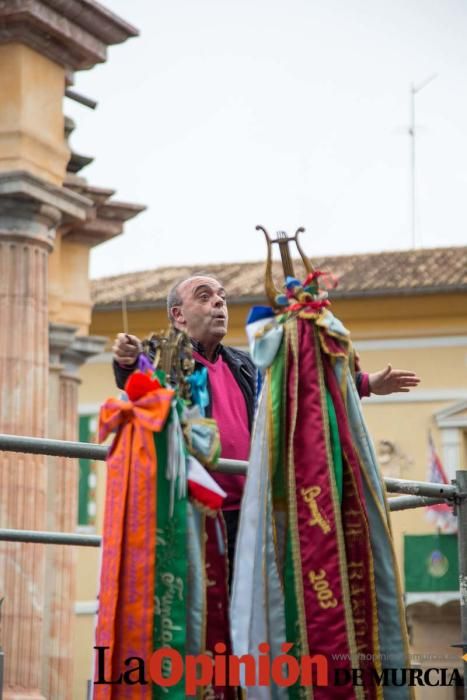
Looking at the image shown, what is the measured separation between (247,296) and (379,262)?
7.64ft

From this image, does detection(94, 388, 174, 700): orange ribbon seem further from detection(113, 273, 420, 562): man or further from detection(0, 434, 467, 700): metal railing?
detection(113, 273, 420, 562): man

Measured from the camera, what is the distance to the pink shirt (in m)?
4.61

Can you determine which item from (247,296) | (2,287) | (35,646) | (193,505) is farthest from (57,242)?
(193,505)

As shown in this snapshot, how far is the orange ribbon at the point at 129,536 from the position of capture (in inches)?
150

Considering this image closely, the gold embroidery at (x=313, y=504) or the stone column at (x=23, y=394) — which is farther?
the stone column at (x=23, y=394)

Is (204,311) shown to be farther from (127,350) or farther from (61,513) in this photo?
(61,513)

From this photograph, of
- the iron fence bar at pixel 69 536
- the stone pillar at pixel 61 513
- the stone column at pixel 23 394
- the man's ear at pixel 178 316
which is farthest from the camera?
the stone pillar at pixel 61 513

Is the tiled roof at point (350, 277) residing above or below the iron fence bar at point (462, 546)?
above

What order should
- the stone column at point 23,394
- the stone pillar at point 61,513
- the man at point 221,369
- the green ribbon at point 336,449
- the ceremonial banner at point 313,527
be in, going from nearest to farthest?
the ceremonial banner at point 313,527, the green ribbon at point 336,449, the man at point 221,369, the stone column at point 23,394, the stone pillar at point 61,513

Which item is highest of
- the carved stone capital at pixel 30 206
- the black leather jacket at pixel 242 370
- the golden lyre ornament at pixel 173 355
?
the carved stone capital at pixel 30 206

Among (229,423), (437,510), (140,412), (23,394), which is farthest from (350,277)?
→ (140,412)

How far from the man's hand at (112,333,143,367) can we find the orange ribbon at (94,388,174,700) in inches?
7.3

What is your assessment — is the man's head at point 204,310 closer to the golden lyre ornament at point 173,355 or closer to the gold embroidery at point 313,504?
the golden lyre ornament at point 173,355

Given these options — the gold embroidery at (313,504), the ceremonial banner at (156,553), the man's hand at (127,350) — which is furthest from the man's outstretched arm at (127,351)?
the gold embroidery at (313,504)
